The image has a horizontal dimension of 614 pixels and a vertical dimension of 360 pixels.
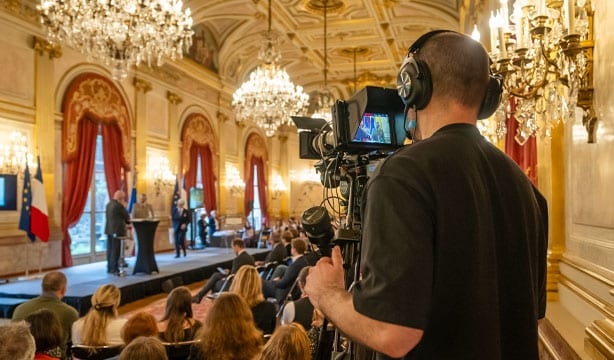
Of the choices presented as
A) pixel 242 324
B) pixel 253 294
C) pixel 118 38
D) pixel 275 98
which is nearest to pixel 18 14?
pixel 118 38

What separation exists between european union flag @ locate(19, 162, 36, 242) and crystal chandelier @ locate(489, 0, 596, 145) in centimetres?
748

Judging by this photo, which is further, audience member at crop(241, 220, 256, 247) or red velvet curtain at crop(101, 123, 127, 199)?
audience member at crop(241, 220, 256, 247)

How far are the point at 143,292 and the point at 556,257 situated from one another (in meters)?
6.38

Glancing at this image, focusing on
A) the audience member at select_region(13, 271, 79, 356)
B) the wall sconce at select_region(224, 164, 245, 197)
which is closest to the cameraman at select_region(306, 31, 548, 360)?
the audience member at select_region(13, 271, 79, 356)

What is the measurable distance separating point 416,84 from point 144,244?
25.7ft

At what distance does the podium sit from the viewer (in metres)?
8.23

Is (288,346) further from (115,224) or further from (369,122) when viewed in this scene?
(115,224)

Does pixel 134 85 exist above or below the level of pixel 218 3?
below

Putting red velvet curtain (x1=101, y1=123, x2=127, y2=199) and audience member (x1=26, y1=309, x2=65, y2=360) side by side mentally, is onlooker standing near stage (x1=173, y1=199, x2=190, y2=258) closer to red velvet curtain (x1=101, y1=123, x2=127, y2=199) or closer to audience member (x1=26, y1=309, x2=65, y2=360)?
red velvet curtain (x1=101, y1=123, x2=127, y2=199)

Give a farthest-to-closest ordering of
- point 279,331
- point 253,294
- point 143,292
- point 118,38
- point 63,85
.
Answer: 1. point 63,85
2. point 143,292
3. point 118,38
4. point 253,294
5. point 279,331

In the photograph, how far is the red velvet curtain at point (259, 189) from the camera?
17.9m

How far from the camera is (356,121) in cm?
139

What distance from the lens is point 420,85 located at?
Result: 1.10 m

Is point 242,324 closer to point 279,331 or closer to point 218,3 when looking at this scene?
point 279,331
